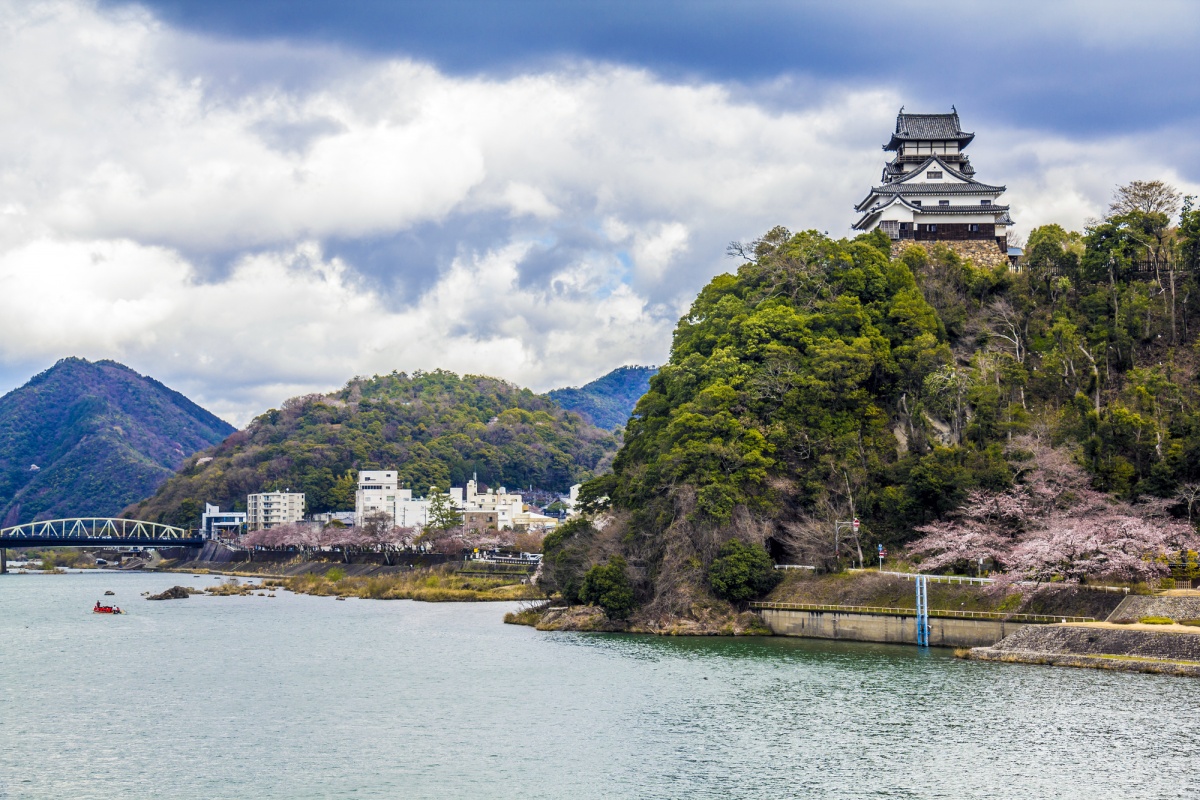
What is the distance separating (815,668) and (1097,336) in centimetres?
2904

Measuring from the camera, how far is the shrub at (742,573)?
5097 cm

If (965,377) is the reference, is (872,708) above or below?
below

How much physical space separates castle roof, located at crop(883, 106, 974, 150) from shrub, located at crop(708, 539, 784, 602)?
36.0 meters

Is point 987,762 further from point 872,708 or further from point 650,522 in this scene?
point 650,522

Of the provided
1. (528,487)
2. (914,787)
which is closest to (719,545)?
(914,787)

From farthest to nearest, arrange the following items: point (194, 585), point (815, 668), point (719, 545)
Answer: point (194, 585) → point (719, 545) → point (815, 668)

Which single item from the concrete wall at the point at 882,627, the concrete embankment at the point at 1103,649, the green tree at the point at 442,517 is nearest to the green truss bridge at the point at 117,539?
the green tree at the point at 442,517

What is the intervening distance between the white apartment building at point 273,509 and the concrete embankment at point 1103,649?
11836 cm

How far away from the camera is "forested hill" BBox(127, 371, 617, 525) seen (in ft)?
503

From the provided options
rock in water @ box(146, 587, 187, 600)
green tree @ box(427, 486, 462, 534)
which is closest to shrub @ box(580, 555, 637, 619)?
rock in water @ box(146, 587, 187, 600)

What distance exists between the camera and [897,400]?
59125 mm

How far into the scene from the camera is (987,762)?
25.0 meters

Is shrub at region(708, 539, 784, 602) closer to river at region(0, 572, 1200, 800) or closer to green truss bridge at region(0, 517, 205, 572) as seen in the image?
river at region(0, 572, 1200, 800)

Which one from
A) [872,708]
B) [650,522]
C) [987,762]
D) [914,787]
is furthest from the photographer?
[650,522]
